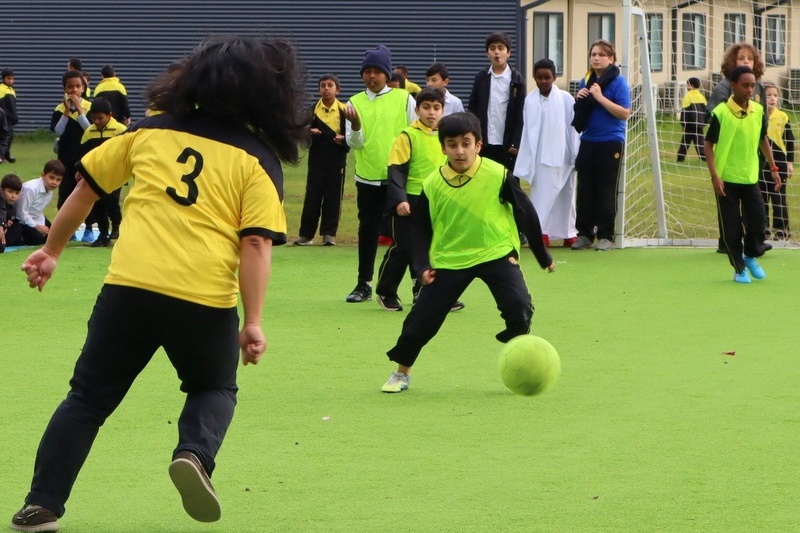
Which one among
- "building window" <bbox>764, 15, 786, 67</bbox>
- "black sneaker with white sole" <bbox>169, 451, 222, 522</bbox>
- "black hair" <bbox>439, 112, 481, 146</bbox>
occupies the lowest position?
"black sneaker with white sole" <bbox>169, 451, 222, 522</bbox>

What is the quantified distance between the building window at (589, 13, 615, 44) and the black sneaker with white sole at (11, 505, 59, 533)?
3467cm

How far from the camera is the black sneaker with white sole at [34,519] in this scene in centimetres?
431

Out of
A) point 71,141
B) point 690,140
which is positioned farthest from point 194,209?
point 690,140

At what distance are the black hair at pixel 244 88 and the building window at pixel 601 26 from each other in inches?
1347

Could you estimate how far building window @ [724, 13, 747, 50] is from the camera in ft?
57.9

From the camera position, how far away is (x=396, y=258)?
9.55 m

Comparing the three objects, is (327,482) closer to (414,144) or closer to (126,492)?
(126,492)

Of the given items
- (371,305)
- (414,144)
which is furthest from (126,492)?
(371,305)

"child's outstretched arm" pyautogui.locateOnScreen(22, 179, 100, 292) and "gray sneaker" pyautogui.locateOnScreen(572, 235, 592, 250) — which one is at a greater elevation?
"child's outstretched arm" pyautogui.locateOnScreen(22, 179, 100, 292)

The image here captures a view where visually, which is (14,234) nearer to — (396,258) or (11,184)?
(11,184)

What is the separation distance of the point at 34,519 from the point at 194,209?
1180 mm

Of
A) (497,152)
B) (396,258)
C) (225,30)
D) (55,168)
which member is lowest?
(396,258)

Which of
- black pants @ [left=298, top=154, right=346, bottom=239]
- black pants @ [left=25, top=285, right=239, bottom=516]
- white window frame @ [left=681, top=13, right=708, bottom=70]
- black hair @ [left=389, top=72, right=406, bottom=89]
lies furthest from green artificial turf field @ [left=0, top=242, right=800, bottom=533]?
white window frame @ [left=681, top=13, right=708, bottom=70]

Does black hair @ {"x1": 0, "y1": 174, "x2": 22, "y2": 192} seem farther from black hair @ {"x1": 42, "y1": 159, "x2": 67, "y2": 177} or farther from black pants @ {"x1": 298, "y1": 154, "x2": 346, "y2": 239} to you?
black pants @ {"x1": 298, "y1": 154, "x2": 346, "y2": 239}
